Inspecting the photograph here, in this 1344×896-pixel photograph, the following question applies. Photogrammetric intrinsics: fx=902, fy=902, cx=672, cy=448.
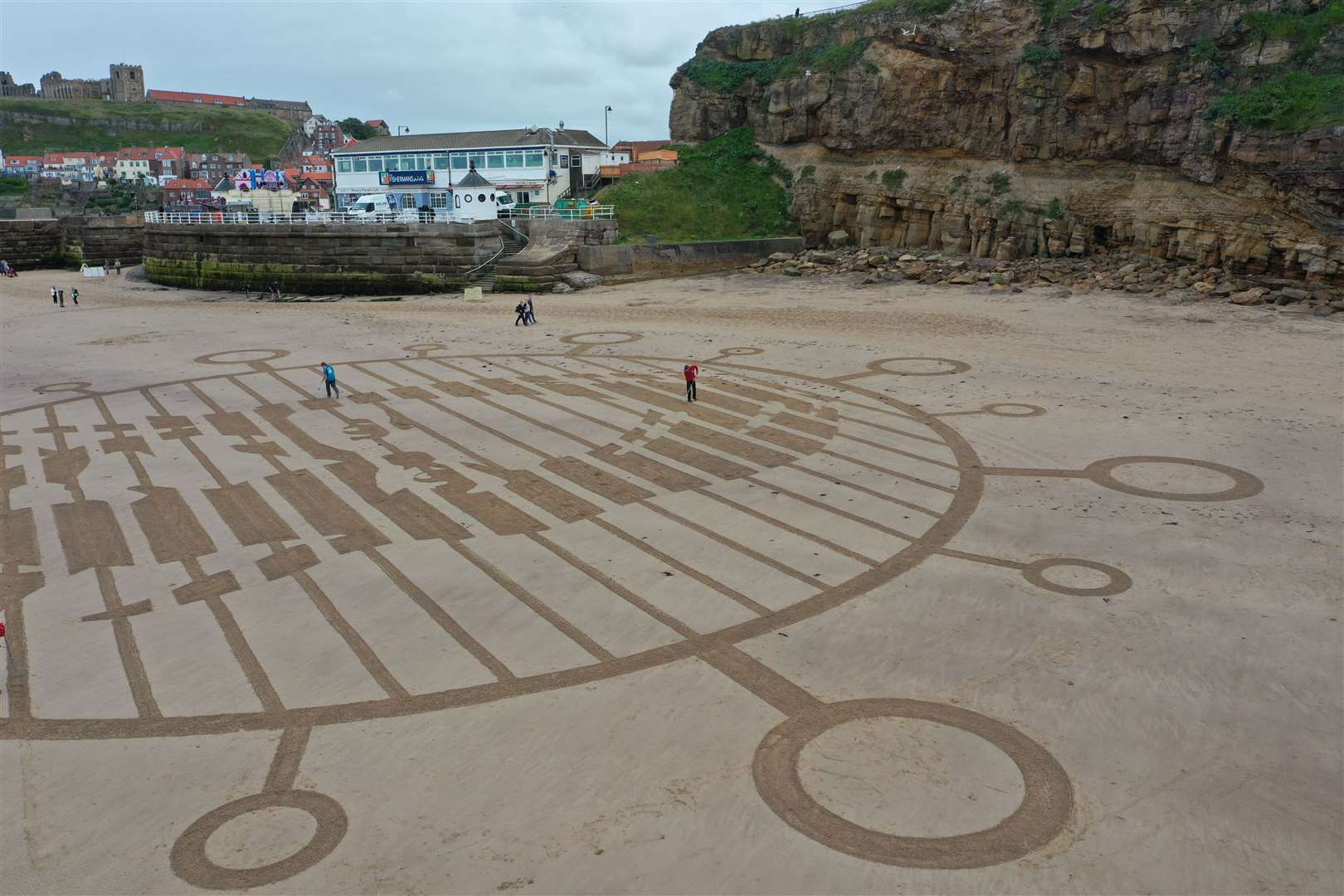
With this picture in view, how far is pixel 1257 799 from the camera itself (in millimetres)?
7324

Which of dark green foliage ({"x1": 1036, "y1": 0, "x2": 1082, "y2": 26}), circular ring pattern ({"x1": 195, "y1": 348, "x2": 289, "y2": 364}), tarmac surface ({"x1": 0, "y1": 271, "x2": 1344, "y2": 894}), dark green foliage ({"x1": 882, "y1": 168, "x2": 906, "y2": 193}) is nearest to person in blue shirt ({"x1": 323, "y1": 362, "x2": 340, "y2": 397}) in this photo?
tarmac surface ({"x1": 0, "y1": 271, "x2": 1344, "y2": 894})

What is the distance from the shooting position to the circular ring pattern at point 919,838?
22.5 ft

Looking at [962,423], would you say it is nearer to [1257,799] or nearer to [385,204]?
[1257,799]

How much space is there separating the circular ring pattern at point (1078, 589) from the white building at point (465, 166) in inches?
1851

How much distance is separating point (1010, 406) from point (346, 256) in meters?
34.3

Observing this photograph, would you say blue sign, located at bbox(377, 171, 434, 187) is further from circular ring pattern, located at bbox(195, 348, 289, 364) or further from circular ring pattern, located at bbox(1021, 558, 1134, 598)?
circular ring pattern, located at bbox(1021, 558, 1134, 598)

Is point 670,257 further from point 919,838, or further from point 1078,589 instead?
point 919,838

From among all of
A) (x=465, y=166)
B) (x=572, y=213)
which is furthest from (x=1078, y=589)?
(x=465, y=166)

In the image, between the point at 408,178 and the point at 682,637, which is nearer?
the point at 682,637

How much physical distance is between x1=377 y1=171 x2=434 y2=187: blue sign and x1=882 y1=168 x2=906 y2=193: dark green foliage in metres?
27.1

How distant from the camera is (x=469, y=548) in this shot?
13039 millimetres

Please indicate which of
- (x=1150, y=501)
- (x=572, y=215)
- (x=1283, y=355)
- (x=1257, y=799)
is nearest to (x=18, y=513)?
(x=1257, y=799)

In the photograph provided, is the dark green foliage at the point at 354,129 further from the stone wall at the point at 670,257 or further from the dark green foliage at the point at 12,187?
the stone wall at the point at 670,257

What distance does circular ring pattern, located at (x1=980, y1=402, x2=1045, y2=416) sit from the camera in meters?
19.4
